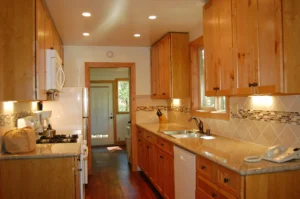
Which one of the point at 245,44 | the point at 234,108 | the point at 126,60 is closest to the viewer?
the point at 245,44

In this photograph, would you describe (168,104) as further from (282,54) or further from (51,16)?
(282,54)

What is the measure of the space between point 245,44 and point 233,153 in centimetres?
92

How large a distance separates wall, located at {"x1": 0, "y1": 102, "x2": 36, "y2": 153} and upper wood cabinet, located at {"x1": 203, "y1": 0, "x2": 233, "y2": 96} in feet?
6.71

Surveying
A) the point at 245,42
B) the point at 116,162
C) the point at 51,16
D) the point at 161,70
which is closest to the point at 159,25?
the point at 161,70

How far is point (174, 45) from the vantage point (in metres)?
4.26

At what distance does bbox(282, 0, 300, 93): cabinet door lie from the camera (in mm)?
1852

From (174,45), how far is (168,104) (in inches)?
57.5

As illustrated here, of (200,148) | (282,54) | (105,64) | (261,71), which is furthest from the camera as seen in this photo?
(105,64)

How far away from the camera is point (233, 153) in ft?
7.58

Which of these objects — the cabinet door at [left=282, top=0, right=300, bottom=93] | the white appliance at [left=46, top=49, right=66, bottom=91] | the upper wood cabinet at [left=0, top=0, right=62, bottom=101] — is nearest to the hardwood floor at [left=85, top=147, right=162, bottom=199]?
the white appliance at [left=46, top=49, right=66, bottom=91]

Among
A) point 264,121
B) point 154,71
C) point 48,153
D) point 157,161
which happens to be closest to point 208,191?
point 264,121

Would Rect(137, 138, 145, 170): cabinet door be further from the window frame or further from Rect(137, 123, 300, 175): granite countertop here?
Rect(137, 123, 300, 175): granite countertop

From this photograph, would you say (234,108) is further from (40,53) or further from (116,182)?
(116,182)

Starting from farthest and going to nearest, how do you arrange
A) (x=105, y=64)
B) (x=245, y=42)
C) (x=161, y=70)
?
(x=105, y=64), (x=161, y=70), (x=245, y=42)
